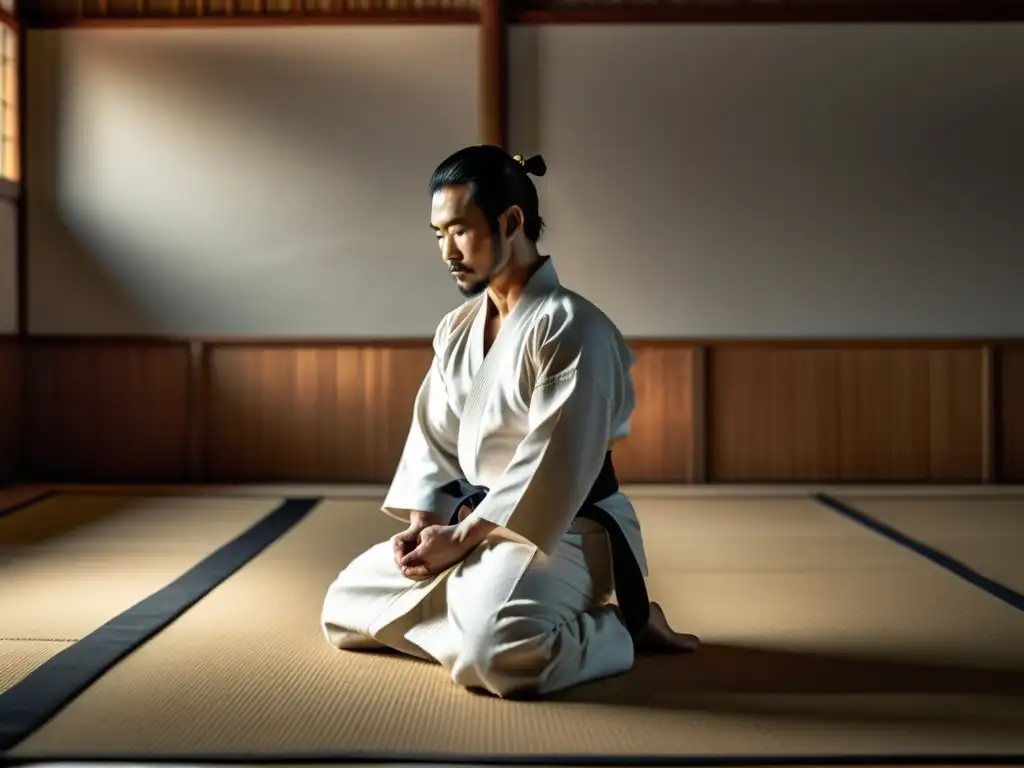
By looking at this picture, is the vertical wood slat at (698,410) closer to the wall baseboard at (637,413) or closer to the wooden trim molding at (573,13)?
the wall baseboard at (637,413)

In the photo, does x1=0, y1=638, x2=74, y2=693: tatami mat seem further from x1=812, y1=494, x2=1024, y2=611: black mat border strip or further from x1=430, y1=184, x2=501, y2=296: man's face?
x1=812, y1=494, x2=1024, y2=611: black mat border strip

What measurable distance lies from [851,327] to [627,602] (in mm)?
3550

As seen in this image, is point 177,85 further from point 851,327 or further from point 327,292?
point 851,327

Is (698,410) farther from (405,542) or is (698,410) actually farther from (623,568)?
(405,542)

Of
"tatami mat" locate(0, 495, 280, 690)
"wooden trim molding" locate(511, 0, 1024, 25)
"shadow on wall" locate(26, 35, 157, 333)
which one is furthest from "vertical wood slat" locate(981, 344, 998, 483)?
"shadow on wall" locate(26, 35, 157, 333)

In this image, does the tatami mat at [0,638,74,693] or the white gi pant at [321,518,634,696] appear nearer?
the white gi pant at [321,518,634,696]

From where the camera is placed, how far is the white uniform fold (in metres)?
2.24

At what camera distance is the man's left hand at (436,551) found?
233cm

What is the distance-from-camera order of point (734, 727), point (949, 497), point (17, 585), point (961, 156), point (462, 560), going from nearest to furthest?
1. point (734, 727)
2. point (462, 560)
3. point (17, 585)
4. point (949, 497)
5. point (961, 156)

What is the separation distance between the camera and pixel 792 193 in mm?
5594

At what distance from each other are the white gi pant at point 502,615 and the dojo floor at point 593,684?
0.16ft

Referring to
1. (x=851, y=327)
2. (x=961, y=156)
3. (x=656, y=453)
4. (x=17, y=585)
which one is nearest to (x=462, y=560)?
(x=17, y=585)

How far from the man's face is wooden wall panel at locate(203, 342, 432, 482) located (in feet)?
10.8

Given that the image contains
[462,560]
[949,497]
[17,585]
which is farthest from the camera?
[949,497]
